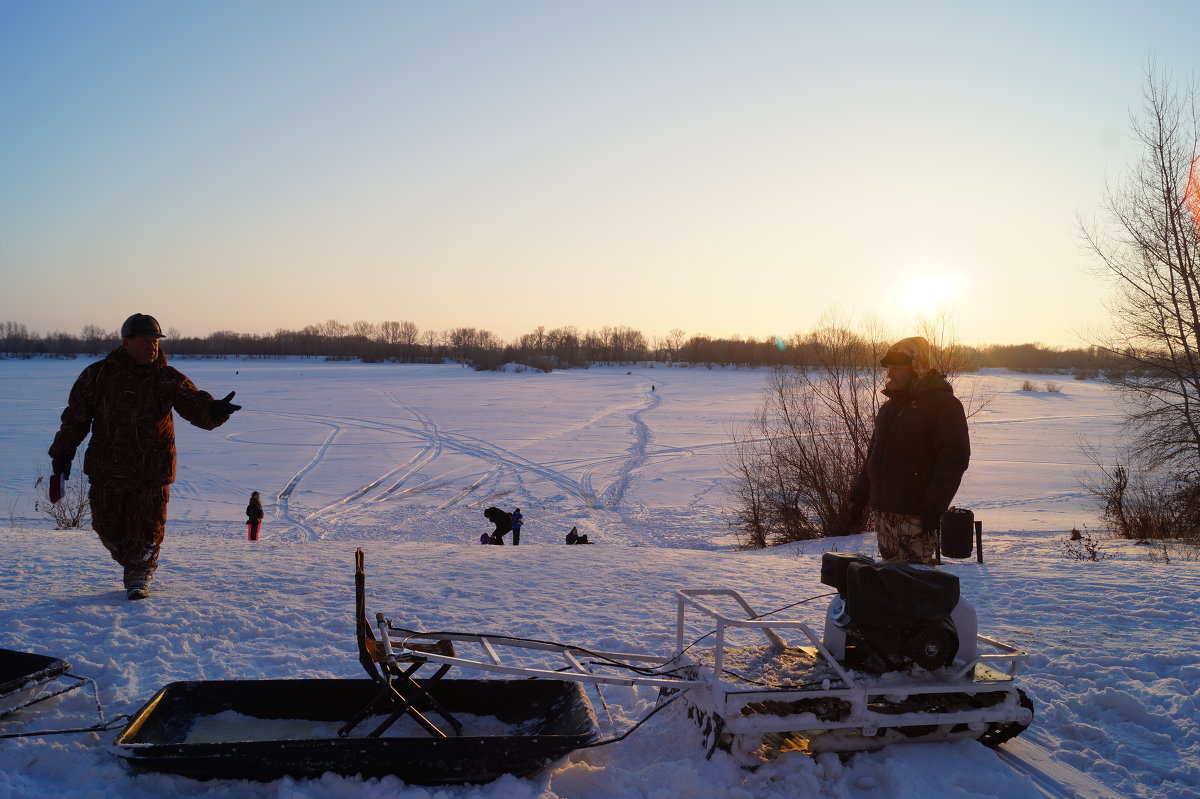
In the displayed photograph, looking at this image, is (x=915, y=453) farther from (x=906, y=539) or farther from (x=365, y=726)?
(x=365, y=726)

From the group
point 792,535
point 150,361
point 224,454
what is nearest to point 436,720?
point 150,361

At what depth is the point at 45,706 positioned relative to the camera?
3848 millimetres

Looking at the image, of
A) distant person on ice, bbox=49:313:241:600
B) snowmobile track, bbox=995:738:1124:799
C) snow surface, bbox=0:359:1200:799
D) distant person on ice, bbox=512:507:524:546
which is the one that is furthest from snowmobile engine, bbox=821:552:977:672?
distant person on ice, bbox=512:507:524:546

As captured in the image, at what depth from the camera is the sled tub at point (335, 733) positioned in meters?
3.14

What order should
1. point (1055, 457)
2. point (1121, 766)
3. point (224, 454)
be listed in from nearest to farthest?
point (1121, 766) → point (224, 454) → point (1055, 457)

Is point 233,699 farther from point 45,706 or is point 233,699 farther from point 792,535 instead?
point 792,535

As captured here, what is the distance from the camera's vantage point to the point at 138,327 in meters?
5.51

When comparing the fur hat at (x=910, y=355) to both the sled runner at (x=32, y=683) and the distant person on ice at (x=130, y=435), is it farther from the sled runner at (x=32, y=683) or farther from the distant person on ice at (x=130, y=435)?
→ the sled runner at (x=32, y=683)

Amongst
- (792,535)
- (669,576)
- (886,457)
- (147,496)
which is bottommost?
(792,535)

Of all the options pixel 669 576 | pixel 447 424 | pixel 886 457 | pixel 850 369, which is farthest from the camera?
pixel 447 424

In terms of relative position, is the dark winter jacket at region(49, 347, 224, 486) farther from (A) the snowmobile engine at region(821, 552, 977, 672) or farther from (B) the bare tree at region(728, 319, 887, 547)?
(B) the bare tree at region(728, 319, 887, 547)

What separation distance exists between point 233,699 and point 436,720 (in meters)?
1.01

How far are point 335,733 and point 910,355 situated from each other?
4.30 meters

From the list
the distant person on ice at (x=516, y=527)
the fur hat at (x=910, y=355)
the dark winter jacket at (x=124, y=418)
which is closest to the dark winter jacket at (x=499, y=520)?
the distant person on ice at (x=516, y=527)
